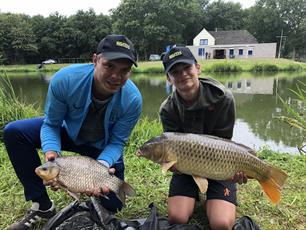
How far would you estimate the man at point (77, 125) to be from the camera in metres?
2.13

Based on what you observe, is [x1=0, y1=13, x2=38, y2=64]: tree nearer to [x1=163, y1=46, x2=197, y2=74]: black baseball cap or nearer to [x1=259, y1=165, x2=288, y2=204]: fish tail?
[x1=163, y1=46, x2=197, y2=74]: black baseball cap

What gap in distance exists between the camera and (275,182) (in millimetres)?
2062

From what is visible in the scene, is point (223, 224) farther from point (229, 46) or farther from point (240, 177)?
point (229, 46)

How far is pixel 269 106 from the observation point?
878 cm

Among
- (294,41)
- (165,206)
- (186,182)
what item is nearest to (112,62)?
(186,182)

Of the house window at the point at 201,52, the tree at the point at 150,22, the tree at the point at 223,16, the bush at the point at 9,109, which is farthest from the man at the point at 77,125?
the tree at the point at 223,16

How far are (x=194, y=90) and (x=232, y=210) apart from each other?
772 mm

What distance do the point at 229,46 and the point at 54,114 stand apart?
119ft

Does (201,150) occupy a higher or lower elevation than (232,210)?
higher

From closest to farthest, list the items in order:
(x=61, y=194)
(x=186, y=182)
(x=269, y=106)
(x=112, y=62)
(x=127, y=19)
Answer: (x=112, y=62)
(x=186, y=182)
(x=61, y=194)
(x=269, y=106)
(x=127, y=19)

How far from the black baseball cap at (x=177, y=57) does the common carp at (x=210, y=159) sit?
16.9 inches

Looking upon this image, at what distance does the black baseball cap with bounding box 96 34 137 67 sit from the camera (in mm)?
1937

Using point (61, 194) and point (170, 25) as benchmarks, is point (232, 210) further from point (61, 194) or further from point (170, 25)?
point (170, 25)

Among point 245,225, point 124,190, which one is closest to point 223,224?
point 245,225
